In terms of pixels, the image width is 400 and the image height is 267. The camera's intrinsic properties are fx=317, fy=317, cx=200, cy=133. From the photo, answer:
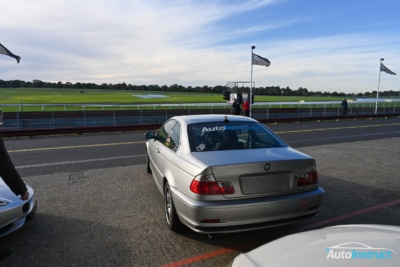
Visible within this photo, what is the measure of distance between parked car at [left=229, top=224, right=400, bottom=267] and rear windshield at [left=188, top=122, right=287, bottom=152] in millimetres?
1816

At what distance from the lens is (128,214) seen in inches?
179

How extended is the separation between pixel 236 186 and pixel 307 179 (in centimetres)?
91

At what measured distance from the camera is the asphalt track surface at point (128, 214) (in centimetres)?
338

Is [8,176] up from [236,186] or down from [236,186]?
up

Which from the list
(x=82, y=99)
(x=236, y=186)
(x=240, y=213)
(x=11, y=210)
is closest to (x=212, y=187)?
(x=236, y=186)

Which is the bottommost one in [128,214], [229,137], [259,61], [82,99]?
[128,214]

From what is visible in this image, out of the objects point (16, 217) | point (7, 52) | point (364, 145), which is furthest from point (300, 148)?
point (7, 52)

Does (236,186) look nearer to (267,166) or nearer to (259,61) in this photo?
(267,166)

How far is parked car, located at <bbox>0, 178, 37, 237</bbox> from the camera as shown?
3.32 m

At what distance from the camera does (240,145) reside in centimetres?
400

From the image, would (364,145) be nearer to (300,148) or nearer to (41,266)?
(300,148)

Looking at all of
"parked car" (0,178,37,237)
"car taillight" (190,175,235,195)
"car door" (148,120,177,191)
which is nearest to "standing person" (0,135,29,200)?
"parked car" (0,178,37,237)

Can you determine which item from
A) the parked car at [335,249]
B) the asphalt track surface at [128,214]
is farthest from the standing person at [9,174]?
the parked car at [335,249]

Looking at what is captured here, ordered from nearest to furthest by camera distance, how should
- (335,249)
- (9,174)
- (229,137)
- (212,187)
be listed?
(335,249) → (9,174) → (212,187) → (229,137)
